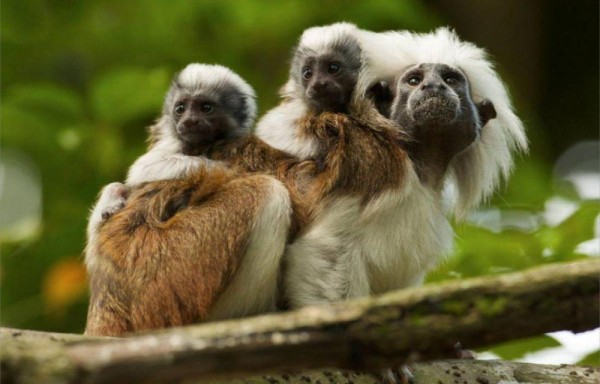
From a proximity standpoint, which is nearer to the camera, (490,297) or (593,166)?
(490,297)

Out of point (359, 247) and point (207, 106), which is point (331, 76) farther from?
point (359, 247)

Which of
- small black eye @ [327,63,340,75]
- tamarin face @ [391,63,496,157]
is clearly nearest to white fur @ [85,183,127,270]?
small black eye @ [327,63,340,75]

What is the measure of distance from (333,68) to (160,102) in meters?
1.67

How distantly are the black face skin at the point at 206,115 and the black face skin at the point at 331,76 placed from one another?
57 centimetres

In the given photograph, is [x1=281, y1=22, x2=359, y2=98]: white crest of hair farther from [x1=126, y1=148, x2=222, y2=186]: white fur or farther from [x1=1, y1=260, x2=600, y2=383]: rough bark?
[x1=1, y1=260, x2=600, y2=383]: rough bark

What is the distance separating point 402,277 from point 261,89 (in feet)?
11.1

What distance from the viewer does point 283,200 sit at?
5.24 meters

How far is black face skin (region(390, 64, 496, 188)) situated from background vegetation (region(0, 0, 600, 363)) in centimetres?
75

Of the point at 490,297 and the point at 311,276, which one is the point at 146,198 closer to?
the point at 311,276

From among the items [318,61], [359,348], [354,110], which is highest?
[318,61]

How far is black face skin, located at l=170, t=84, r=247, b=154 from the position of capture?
630 centimetres

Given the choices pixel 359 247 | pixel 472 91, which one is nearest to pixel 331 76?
pixel 472 91

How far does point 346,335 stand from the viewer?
2.69 meters

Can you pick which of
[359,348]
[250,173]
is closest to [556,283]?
[359,348]
